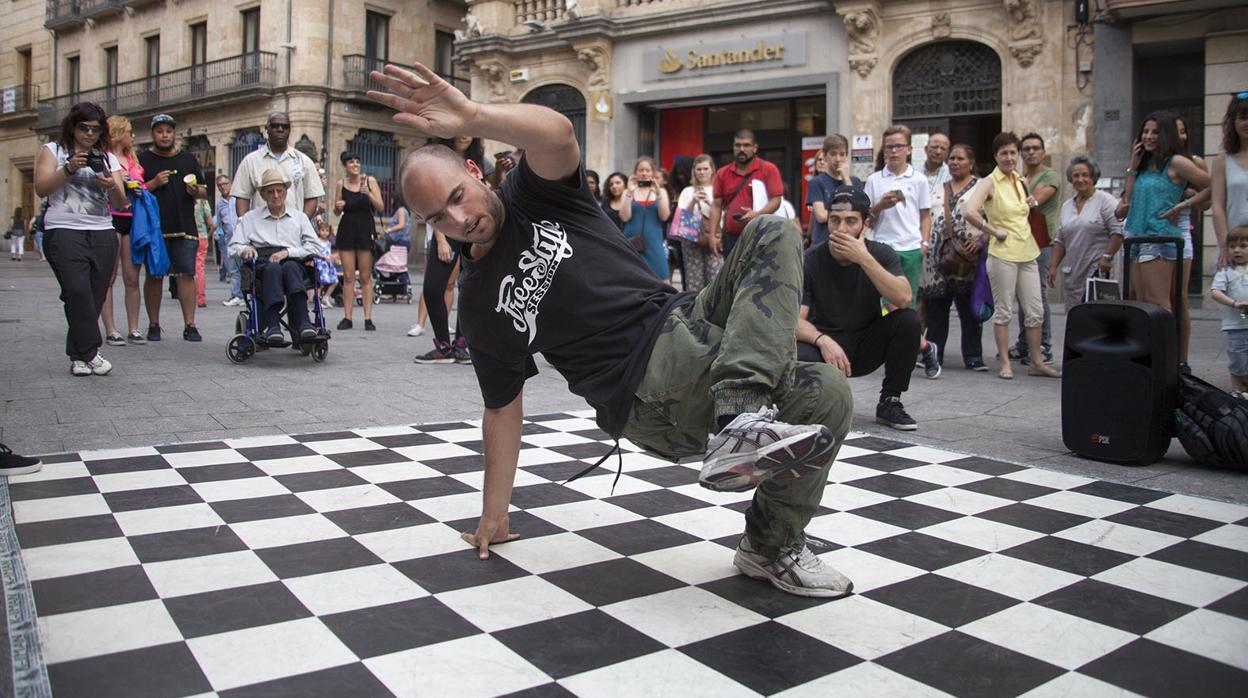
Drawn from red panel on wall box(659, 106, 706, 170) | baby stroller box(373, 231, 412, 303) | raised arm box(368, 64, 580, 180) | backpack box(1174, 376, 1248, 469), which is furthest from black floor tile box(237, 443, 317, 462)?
red panel on wall box(659, 106, 706, 170)

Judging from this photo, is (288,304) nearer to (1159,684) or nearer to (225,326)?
(225,326)

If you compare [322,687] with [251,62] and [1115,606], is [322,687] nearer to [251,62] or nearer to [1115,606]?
[1115,606]

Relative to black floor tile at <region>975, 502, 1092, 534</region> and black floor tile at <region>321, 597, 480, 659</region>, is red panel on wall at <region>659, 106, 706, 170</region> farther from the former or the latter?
black floor tile at <region>321, 597, 480, 659</region>

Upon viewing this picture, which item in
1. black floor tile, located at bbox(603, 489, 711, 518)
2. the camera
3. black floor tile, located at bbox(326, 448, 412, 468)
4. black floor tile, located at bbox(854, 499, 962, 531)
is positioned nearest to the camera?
black floor tile, located at bbox(854, 499, 962, 531)

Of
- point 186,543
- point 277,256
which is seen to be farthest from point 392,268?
point 186,543

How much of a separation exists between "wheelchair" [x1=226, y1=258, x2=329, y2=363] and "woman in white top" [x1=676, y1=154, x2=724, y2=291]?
3.12 metres

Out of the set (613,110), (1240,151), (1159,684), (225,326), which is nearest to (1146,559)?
(1159,684)

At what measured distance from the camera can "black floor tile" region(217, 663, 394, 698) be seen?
192 cm

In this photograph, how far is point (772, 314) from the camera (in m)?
2.28

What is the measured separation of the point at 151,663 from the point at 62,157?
4940mm

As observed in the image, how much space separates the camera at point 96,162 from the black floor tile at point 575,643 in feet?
16.6

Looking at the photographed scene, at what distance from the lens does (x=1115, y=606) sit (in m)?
2.49

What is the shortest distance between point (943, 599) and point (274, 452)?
2.78 meters

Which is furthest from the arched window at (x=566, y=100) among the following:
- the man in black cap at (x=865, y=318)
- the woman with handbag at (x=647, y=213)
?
the man in black cap at (x=865, y=318)
